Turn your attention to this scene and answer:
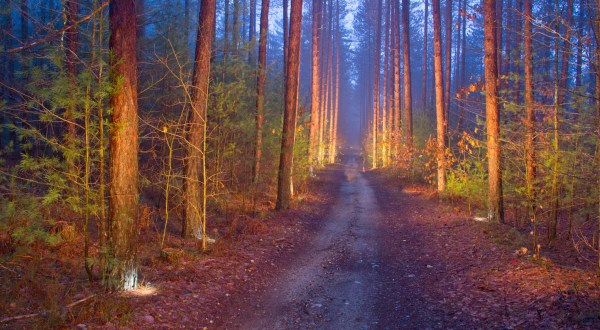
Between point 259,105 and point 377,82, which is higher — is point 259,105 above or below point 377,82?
below

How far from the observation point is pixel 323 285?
745 cm

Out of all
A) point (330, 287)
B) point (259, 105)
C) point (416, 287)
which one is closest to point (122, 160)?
point (330, 287)

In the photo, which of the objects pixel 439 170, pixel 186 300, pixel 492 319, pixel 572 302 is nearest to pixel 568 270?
pixel 572 302

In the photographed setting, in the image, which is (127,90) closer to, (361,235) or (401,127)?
(361,235)

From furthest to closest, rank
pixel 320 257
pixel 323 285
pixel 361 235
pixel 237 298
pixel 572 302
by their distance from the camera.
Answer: pixel 361 235, pixel 320 257, pixel 323 285, pixel 237 298, pixel 572 302

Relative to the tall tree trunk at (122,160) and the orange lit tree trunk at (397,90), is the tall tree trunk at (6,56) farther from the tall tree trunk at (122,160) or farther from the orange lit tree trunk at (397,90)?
the orange lit tree trunk at (397,90)

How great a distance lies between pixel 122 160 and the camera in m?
6.34

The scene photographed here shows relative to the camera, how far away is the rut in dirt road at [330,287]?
5.97m

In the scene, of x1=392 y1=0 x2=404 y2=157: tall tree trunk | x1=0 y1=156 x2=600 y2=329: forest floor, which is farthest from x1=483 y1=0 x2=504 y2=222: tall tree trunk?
x1=392 y1=0 x2=404 y2=157: tall tree trunk

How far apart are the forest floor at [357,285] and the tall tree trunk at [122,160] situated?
0.50m

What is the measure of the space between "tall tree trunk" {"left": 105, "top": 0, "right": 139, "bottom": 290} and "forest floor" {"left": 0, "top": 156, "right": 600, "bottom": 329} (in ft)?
1.64

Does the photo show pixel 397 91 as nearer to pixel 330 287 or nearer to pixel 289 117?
pixel 289 117

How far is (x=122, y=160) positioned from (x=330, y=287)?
407 centimetres

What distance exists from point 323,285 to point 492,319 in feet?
9.29
